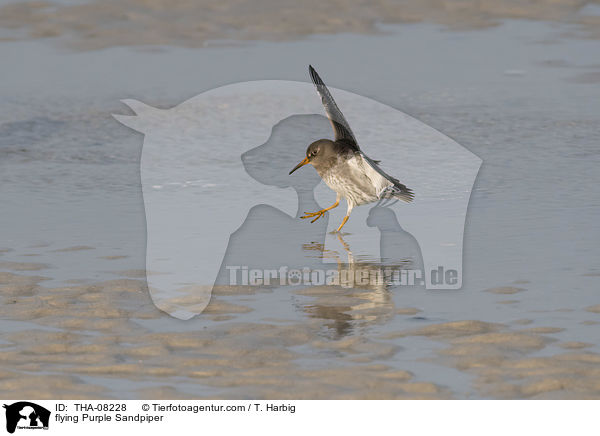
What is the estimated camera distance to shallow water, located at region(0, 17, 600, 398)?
5.54m

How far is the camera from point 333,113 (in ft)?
28.1

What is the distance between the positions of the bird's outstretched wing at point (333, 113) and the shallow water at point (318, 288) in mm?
943

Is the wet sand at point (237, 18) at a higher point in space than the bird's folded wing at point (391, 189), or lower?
higher

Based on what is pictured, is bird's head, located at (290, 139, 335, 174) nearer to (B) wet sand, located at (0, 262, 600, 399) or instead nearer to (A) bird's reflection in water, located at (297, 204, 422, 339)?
(A) bird's reflection in water, located at (297, 204, 422, 339)

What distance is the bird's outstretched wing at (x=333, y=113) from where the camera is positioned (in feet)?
27.7

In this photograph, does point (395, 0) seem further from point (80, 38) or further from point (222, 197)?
point (222, 197)

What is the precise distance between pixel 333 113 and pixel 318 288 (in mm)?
1906

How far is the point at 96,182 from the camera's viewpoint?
10.2m

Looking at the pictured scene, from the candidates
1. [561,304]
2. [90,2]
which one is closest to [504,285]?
[561,304]

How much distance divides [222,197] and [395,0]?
10291 mm
